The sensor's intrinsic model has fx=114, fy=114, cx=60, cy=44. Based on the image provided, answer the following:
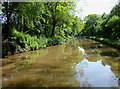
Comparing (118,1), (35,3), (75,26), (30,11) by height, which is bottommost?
(75,26)

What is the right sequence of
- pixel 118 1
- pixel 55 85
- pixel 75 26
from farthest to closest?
1. pixel 75 26
2. pixel 118 1
3. pixel 55 85

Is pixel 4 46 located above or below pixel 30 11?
below

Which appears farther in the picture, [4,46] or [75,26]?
[75,26]

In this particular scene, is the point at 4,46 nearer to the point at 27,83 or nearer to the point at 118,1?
the point at 27,83

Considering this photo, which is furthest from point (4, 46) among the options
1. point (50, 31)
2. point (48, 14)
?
point (50, 31)

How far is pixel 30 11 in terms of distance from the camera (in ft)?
43.5

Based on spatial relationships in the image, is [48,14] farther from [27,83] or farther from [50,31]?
[27,83]

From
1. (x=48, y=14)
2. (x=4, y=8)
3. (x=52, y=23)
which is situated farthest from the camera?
(x=52, y=23)

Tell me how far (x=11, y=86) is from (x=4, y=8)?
10.8 m

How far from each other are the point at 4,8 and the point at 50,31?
1262cm

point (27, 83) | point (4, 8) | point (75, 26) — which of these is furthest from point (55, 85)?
point (75, 26)

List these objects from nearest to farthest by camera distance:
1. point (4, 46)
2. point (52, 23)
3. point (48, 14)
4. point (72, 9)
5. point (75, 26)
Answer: point (4, 46) < point (48, 14) < point (72, 9) < point (52, 23) < point (75, 26)

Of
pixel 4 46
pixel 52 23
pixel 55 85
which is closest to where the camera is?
pixel 55 85

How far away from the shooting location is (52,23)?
24500 millimetres
